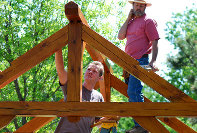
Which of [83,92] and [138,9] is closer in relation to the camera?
[83,92]

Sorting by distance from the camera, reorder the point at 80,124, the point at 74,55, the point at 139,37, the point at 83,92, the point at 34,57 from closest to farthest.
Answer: the point at 74,55 < the point at 34,57 < the point at 80,124 < the point at 83,92 < the point at 139,37

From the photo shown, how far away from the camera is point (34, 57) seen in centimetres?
364

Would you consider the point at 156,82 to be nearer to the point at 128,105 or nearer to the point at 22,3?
the point at 128,105

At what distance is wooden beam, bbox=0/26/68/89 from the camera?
362 centimetres

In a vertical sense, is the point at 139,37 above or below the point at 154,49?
above

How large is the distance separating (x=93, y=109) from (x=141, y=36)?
1.38 m

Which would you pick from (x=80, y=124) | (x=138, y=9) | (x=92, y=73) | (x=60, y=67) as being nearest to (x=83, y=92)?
(x=92, y=73)

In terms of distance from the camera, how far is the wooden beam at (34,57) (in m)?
3.62

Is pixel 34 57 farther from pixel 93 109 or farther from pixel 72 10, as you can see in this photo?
pixel 93 109

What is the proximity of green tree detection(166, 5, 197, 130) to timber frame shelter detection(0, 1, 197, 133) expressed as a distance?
13.5 meters

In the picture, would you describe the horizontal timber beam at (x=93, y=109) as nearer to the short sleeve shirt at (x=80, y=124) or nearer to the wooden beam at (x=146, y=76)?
the wooden beam at (x=146, y=76)

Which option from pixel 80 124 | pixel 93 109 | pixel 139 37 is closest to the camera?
pixel 93 109

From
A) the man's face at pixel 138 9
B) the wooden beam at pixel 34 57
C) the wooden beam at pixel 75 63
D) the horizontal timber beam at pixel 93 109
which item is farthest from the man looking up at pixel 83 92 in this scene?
the man's face at pixel 138 9

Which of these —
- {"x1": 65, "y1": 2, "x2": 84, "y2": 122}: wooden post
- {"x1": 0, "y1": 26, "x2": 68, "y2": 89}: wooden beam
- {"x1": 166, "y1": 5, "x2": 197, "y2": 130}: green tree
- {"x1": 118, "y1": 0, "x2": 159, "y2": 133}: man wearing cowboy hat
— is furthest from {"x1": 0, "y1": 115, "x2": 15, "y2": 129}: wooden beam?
{"x1": 166, "y1": 5, "x2": 197, "y2": 130}: green tree
